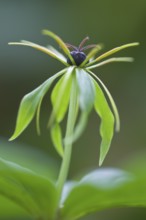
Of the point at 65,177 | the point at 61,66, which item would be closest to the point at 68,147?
the point at 65,177

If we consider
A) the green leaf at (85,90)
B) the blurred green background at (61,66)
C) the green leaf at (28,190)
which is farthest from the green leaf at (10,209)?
the blurred green background at (61,66)

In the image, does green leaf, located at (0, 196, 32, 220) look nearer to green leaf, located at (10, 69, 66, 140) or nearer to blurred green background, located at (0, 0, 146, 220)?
green leaf, located at (10, 69, 66, 140)

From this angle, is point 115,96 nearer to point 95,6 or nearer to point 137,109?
point 137,109

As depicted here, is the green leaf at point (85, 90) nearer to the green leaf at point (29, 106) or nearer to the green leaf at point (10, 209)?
the green leaf at point (29, 106)

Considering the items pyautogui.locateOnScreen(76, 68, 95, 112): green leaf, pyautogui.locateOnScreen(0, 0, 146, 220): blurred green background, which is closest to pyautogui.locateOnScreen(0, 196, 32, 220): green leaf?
pyautogui.locateOnScreen(76, 68, 95, 112): green leaf

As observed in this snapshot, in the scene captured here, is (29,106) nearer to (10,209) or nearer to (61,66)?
(10,209)

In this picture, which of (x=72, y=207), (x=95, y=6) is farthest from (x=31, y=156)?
(x=95, y=6)
